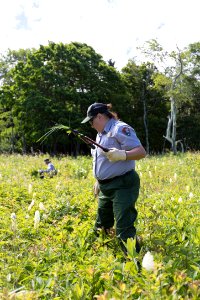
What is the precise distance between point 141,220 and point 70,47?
31688 mm

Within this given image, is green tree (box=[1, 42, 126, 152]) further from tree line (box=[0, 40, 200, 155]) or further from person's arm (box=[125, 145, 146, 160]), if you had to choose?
person's arm (box=[125, 145, 146, 160])

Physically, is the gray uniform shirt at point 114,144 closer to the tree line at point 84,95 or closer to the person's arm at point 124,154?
the person's arm at point 124,154

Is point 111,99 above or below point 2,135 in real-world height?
above

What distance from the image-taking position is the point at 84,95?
32969 millimetres

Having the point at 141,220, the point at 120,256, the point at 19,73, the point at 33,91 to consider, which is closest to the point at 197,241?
the point at 120,256

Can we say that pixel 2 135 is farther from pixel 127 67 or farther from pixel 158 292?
pixel 158 292

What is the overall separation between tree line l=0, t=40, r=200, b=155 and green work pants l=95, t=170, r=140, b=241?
22.8 m

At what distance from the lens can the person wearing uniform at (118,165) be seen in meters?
3.74

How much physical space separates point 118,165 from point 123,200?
0.39 m

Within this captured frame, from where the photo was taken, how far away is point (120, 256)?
3.63 metres

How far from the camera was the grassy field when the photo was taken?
8.80 feet

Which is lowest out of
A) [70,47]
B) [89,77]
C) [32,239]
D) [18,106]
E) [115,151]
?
[32,239]

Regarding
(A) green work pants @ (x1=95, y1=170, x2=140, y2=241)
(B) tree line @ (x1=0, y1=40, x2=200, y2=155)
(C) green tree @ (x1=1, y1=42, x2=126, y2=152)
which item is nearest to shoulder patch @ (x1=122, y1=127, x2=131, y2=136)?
(A) green work pants @ (x1=95, y1=170, x2=140, y2=241)

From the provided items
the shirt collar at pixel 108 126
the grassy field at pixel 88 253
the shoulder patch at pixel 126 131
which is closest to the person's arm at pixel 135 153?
the shoulder patch at pixel 126 131
